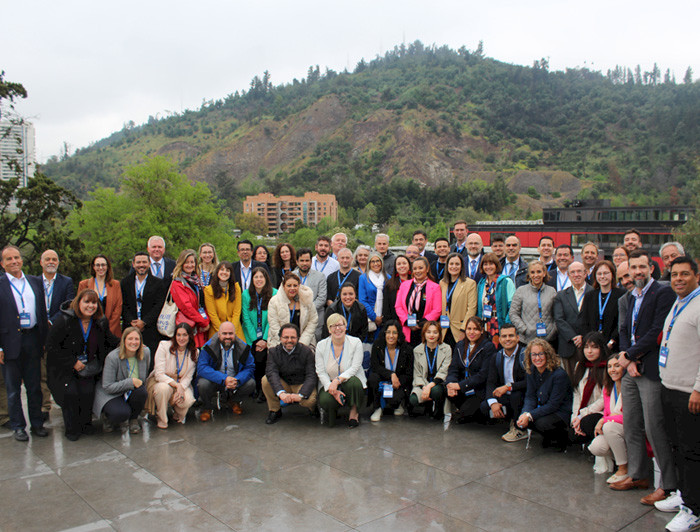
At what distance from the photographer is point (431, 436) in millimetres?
5473

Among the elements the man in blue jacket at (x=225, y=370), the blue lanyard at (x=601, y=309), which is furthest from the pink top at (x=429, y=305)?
the man in blue jacket at (x=225, y=370)

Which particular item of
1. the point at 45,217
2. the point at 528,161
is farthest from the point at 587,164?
the point at 45,217

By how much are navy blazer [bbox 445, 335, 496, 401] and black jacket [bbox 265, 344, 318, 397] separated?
157 cm

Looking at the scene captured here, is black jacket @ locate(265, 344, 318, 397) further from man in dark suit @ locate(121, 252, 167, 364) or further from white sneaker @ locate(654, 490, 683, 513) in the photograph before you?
white sneaker @ locate(654, 490, 683, 513)

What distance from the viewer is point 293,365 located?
5.93 metres

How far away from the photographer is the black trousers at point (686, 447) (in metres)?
3.56

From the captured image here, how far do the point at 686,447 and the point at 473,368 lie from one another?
2414 mm

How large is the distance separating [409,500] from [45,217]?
13632 mm

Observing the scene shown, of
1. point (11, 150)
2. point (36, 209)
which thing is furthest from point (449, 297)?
point (11, 150)

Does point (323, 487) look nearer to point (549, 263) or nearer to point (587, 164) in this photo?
point (549, 263)

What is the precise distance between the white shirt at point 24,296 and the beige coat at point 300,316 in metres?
2.47

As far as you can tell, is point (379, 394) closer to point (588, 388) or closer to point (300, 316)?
point (300, 316)

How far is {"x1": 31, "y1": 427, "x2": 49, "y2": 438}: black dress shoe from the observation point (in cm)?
537

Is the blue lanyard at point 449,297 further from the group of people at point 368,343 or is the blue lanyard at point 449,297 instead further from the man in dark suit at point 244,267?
the man in dark suit at point 244,267
